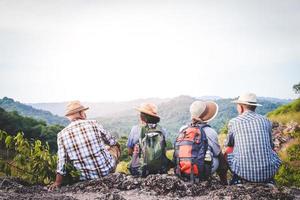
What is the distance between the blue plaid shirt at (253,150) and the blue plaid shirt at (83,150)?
2088 mm

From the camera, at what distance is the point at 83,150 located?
6766 millimetres

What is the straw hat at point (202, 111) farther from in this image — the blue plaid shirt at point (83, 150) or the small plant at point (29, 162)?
the small plant at point (29, 162)

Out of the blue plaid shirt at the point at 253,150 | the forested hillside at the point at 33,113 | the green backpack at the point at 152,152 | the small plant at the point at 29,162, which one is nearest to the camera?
the blue plaid shirt at the point at 253,150

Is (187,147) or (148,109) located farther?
(148,109)

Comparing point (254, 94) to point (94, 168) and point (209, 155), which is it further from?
point (94, 168)

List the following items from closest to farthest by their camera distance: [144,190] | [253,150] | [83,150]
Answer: [144,190] < [253,150] < [83,150]

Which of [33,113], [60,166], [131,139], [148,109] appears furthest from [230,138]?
[33,113]

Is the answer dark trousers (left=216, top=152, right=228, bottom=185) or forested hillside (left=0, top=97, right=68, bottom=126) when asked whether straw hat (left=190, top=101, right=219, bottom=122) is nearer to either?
dark trousers (left=216, top=152, right=228, bottom=185)

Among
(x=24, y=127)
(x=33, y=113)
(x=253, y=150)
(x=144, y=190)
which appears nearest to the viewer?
(x=144, y=190)

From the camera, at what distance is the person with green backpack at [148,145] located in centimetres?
666

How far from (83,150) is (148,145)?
3.37 ft

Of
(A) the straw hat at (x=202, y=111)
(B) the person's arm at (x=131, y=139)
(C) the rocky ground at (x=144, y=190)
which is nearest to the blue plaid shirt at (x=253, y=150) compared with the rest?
(C) the rocky ground at (x=144, y=190)

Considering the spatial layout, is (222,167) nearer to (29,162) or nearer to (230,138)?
(230,138)

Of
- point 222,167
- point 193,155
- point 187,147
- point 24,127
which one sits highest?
point 187,147
